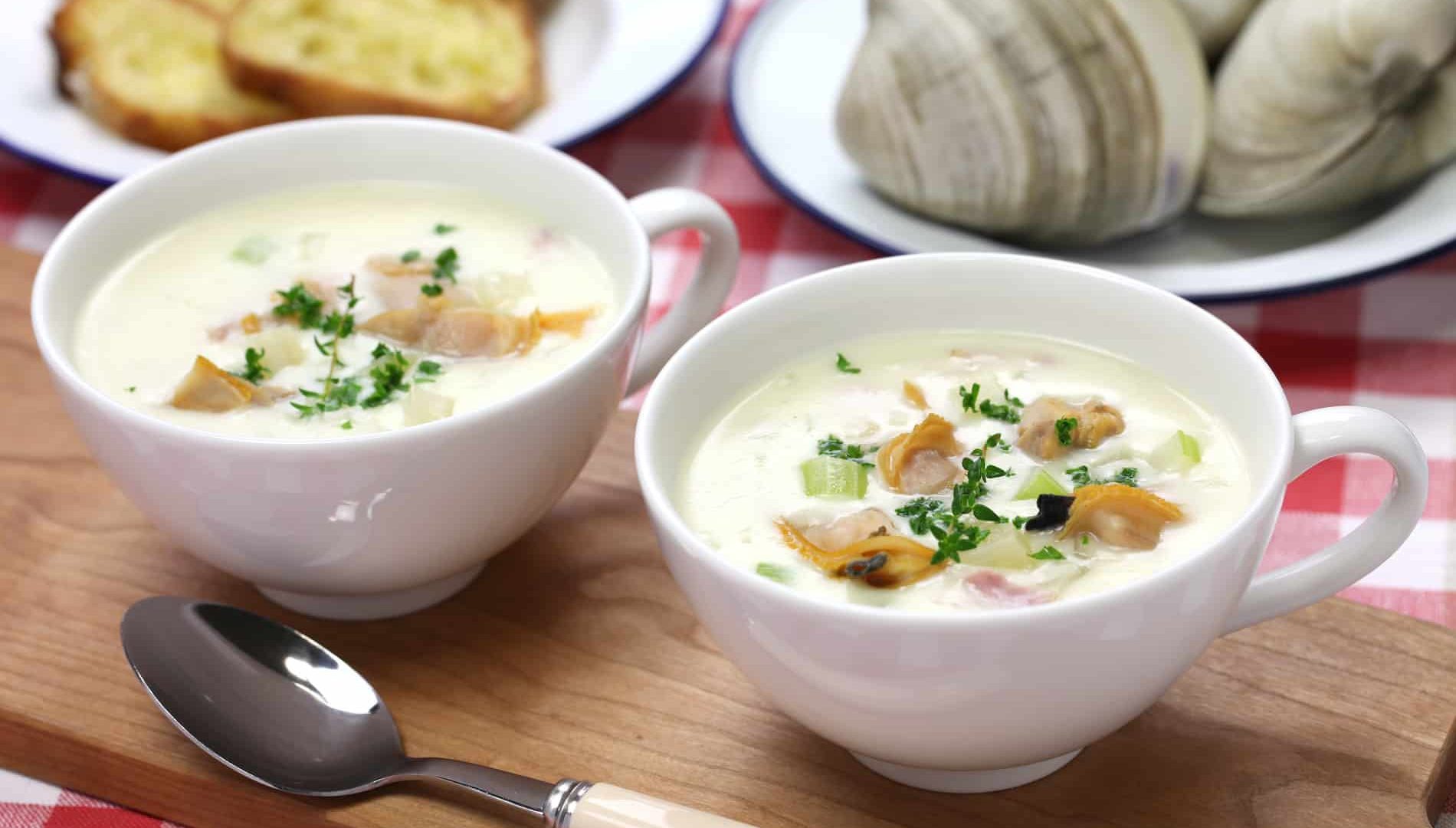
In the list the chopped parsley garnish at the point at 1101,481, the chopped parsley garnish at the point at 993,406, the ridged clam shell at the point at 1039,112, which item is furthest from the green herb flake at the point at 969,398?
the ridged clam shell at the point at 1039,112

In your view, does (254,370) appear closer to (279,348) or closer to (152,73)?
(279,348)

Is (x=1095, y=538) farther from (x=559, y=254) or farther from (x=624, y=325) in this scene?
(x=559, y=254)

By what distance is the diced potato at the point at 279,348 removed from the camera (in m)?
1.60

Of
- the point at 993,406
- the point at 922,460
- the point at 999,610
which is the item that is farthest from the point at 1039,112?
the point at 999,610

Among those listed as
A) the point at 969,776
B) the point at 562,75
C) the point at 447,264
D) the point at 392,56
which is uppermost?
the point at 447,264

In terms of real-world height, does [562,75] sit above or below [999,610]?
below

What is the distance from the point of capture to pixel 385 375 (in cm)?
155

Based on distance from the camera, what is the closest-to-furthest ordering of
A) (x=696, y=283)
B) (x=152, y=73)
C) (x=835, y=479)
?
1. (x=835, y=479)
2. (x=696, y=283)
3. (x=152, y=73)

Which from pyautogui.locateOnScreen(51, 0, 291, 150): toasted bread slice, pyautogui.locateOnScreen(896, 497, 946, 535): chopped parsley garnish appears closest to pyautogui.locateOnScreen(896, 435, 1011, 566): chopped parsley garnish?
pyautogui.locateOnScreen(896, 497, 946, 535): chopped parsley garnish

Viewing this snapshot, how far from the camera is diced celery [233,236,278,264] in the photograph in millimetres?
1786

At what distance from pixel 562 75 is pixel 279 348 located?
1.40 metres

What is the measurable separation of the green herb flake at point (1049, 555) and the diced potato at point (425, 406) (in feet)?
1.83

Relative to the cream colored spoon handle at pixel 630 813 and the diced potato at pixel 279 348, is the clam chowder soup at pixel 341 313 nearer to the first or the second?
the diced potato at pixel 279 348

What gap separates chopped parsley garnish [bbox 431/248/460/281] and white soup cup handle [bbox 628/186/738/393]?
0.71 feet
